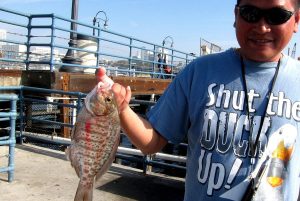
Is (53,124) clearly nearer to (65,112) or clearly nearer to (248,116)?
(65,112)

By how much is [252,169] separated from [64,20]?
8063 millimetres

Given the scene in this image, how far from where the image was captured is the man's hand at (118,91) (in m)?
1.78

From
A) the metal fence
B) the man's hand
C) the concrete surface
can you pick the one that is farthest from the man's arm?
the metal fence

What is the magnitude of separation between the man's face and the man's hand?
622 millimetres

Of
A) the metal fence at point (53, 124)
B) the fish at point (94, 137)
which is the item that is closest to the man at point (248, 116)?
the fish at point (94, 137)

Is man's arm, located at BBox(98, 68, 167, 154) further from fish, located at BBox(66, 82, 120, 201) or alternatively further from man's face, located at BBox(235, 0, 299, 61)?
man's face, located at BBox(235, 0, 299, 61)

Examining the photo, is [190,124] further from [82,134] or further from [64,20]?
[64,20]

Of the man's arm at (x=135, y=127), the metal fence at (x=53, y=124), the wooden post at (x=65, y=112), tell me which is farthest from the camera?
the wooden post at (x=65, y=112)

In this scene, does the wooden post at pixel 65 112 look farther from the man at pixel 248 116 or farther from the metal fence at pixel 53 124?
the man at pixel 248 116

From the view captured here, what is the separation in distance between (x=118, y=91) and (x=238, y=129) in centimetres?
60

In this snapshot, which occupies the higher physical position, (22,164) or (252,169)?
(252,169)

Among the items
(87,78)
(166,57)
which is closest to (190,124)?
(87,78)

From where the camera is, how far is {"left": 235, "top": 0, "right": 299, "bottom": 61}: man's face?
192cm

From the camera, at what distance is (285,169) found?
192 centimetres
